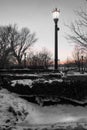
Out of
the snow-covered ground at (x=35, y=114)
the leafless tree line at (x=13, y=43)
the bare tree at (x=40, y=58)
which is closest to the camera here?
the snow-covered ground at (x=35, y=114)

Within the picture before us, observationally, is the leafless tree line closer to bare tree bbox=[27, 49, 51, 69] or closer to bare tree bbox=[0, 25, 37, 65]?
bare tree bbox=[0, 25, 37, 65]

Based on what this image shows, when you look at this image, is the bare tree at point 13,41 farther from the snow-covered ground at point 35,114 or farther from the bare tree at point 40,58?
the snow-covered ground at point 35,114

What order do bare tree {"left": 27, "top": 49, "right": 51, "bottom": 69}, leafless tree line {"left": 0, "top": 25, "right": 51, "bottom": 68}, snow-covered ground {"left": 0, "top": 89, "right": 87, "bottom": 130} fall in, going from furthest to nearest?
bare tree {"left": 27, "top": 49, "right": 51, "bottom": 69} < leafless tree line {"left": 0, "top": 25, "right": 51, "bottom": 68} < snow-covered ground {"left": 0, "top": 89, "right": 87, "bottom": 130}

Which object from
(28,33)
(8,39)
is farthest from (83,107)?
(28,33)

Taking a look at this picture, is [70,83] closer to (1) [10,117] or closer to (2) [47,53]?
(1) [10,117]

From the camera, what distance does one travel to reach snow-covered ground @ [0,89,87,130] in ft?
25.1

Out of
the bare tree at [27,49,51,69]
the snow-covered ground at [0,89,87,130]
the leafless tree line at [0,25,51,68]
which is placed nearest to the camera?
the snow-covered ground at [0,89,87,130]

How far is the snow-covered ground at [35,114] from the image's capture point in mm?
7645

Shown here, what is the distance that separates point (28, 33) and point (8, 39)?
732 centimetres

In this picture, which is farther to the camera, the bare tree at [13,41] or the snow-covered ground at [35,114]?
the bare tree at [13,41]

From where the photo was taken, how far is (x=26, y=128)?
714 cm

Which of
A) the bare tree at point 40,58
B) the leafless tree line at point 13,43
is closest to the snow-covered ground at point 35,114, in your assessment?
the leafless tree line at point 13,43

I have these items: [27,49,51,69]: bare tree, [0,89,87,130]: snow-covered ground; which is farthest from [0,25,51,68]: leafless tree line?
[0,89,87,130]: snow-covered ground

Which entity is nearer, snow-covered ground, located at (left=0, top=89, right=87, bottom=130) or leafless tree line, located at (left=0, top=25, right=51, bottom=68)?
snow-covered ground, located at (left=0, top=89, right=87, bottom=130)
